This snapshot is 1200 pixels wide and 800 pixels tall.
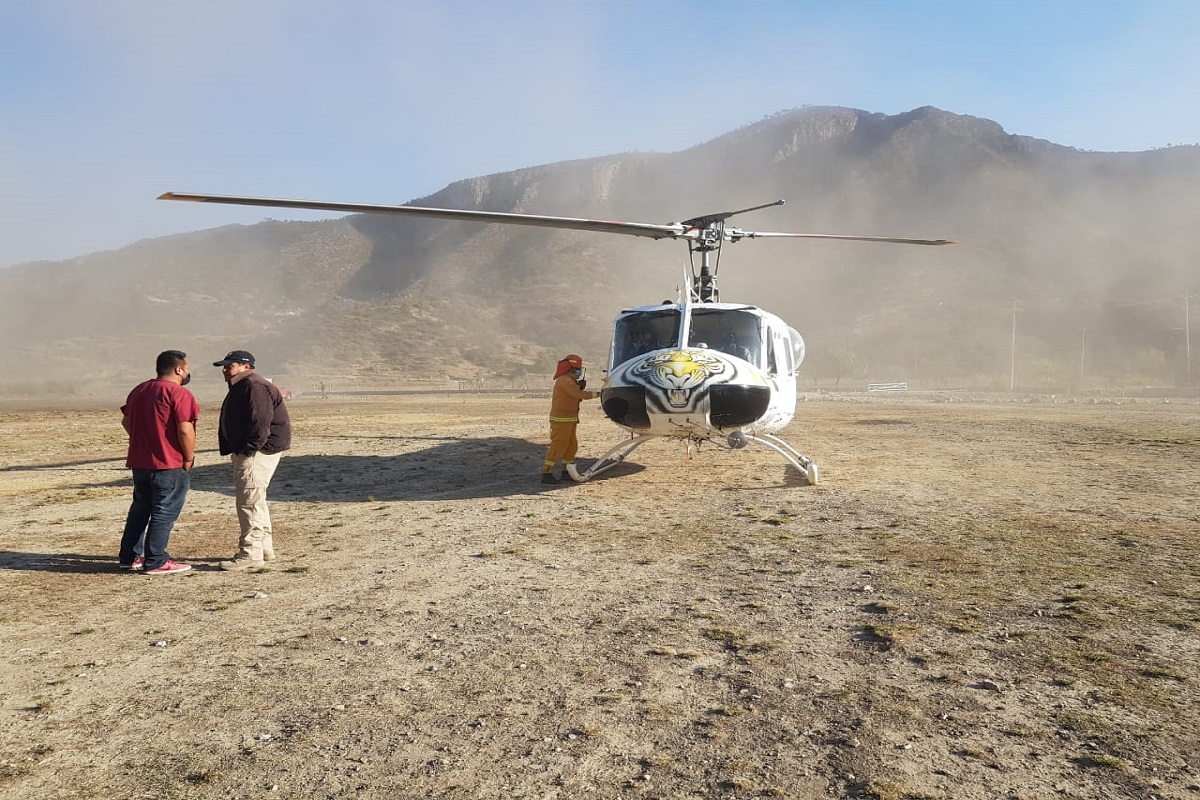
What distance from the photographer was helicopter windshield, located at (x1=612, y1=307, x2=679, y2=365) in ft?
35.3

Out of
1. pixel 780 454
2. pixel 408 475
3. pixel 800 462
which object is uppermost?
pixel 780 454

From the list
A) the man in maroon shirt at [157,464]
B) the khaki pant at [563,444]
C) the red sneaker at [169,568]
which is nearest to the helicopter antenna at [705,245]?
the khaki pant at [563,444]

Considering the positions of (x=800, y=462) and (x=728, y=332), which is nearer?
(x=728, y=332)

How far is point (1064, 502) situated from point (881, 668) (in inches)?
256

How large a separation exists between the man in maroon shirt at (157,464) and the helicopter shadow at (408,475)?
12.3 feet

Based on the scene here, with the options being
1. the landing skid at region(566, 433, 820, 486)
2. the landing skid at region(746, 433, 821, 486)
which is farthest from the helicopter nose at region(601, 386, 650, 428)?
the landing skid at region(746, 433, 821, 486)

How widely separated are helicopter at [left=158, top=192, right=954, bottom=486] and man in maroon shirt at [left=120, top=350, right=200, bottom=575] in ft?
9.12

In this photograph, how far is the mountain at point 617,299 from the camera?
101 metres

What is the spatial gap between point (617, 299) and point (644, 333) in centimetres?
13970

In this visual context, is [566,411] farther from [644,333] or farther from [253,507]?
[253,507]

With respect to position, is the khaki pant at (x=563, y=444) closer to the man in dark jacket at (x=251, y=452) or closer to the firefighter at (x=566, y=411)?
the firefighter at (x=566, y=411)

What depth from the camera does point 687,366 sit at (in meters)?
9.46

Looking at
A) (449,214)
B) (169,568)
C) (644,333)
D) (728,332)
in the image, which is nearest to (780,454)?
(728,332)

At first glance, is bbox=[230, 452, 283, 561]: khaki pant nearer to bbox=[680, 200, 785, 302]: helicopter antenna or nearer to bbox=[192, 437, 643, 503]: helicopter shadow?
bbox=[192, 437, 643, 503]: helicopter shadow
